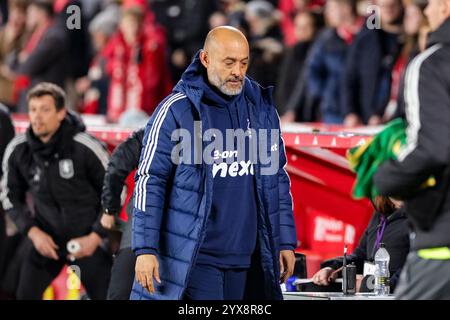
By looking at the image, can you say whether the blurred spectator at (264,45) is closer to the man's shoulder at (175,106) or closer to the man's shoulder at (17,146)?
the man's shoulder at (17,146)

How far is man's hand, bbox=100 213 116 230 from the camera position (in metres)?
9.41

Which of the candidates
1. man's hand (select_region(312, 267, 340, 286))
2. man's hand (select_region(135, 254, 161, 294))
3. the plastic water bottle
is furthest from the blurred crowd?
man's hand (select_region(135, 254, 161, 294))

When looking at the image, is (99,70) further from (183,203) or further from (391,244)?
(183,203)

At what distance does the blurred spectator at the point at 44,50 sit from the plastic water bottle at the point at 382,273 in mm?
8615

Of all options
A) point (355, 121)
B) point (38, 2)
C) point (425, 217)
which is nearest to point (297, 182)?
point (355, 121)

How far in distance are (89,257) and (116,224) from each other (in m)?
0.69

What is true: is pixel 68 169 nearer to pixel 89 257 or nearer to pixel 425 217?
pixel 89 257

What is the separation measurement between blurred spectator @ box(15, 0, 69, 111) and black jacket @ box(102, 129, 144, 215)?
698 cm

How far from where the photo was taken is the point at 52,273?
408 inches

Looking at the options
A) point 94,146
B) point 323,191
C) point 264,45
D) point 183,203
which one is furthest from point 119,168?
point 264,45

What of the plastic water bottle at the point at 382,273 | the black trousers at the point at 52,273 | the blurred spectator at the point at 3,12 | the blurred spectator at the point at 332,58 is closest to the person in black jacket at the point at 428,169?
the plastic water bottle at the point at 382,273

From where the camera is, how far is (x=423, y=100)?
228 inches

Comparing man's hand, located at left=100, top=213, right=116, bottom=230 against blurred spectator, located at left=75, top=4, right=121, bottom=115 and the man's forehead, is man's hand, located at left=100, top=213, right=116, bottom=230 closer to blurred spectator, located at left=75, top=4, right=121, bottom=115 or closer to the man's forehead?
the man's forehead

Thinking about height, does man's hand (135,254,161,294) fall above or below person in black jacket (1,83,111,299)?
below
